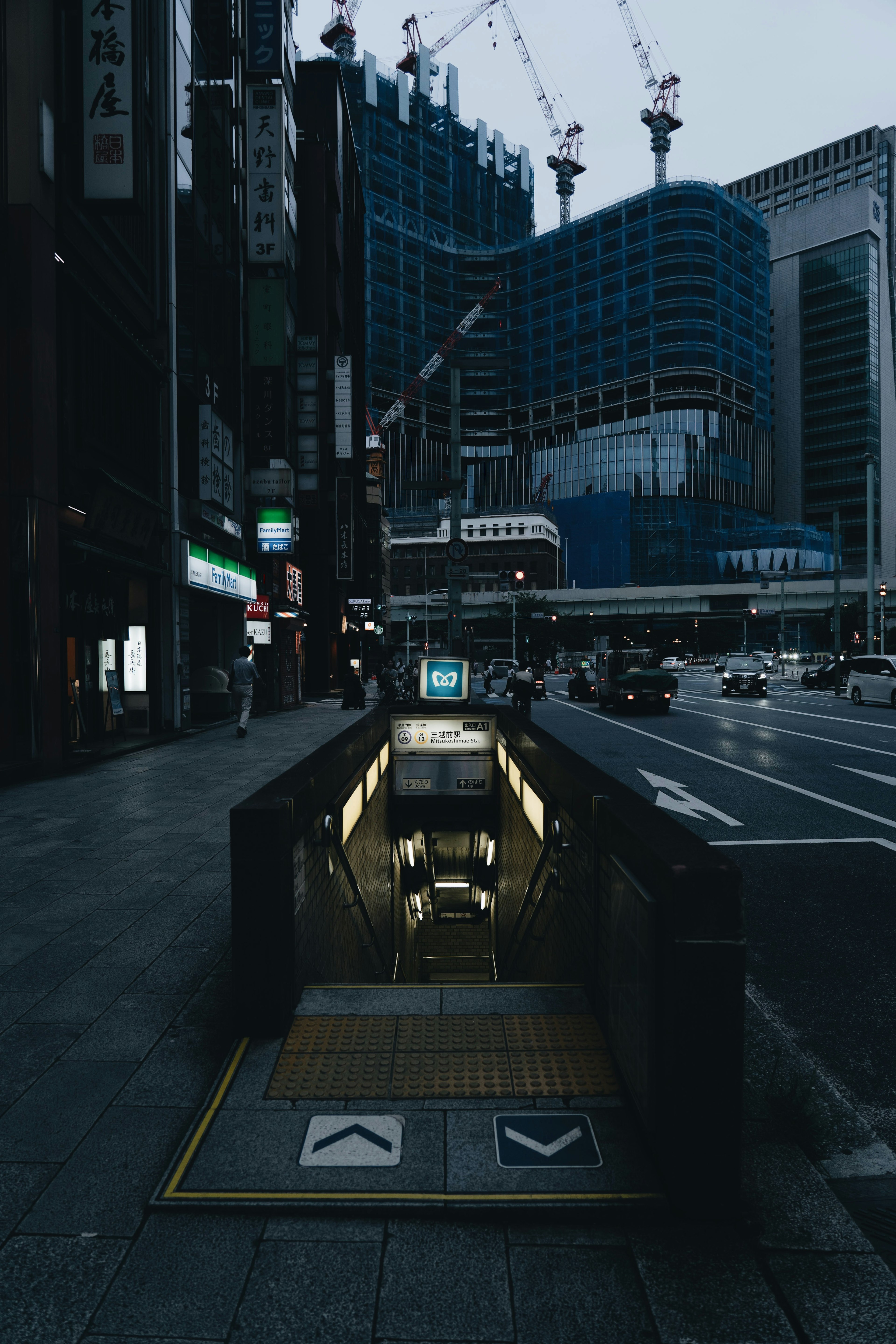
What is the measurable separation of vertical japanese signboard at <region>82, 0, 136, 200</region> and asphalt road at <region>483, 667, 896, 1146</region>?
502 inches

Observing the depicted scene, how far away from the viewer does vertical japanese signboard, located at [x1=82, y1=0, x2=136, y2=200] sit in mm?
13258

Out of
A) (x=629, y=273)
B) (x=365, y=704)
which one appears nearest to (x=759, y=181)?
(x=629, y=273)

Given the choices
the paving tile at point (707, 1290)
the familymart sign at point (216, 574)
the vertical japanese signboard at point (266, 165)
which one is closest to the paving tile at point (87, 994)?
the paving tile at point (707, 1290)

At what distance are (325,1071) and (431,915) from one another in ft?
52.2

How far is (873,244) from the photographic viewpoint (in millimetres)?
160875

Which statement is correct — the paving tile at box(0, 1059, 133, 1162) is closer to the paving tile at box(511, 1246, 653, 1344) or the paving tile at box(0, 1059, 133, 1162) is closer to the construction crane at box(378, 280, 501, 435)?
the paving tile at box(511, 1246, 653, 1344)

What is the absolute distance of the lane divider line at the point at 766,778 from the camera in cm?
1024

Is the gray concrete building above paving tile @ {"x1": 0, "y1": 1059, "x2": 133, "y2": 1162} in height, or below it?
above

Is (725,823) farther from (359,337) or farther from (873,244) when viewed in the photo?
(873,244)

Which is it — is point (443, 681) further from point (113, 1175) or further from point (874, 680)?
point (874, 680)

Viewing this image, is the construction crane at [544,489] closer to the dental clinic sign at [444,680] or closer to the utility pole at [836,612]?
the utility pole at [836,612]

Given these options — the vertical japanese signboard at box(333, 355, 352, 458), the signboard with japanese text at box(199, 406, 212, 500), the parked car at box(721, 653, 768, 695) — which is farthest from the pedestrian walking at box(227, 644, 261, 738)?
the parked car at box(721, 653, 768, 695)

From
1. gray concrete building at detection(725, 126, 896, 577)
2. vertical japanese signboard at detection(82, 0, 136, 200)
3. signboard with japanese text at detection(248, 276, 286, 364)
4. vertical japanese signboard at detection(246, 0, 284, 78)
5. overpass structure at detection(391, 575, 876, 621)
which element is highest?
gray concrete building at detection(725, 126, 896, 577)

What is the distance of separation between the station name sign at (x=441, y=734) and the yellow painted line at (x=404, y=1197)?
11.6 m
